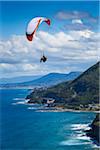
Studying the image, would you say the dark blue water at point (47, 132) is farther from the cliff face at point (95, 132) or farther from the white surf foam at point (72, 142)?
the cliff face at point (95, 132)

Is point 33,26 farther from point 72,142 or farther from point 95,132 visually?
point 95,132

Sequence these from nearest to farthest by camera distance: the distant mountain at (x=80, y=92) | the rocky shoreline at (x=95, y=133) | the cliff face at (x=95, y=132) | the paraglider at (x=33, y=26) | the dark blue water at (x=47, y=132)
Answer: the paraglider at (x=33, y=26) < the rocky shoreline at (x=95, y=133) < the cliff face at (x=95, y=132) < the dark blue water at (x=47, y=132) < the distant mountain at (x=80, y=92)

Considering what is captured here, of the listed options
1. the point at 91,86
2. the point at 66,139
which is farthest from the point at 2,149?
the point at 91,86

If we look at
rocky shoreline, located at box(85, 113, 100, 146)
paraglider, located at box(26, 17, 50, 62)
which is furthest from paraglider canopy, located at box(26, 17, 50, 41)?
rocky shoreline, located at box(85, 113, 100, 146)

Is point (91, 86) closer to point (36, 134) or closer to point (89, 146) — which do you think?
point (36, 134)

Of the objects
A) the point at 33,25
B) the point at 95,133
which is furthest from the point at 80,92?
the point at 33,25

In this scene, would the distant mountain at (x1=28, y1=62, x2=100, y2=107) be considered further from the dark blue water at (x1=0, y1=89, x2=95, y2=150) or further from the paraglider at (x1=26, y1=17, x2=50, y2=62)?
the paraglider at (x1=26, y1=17, x2=50, y2=62)

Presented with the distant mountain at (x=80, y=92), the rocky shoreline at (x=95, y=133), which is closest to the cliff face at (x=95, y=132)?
the rocky shoreline at (x=95, y=133)
